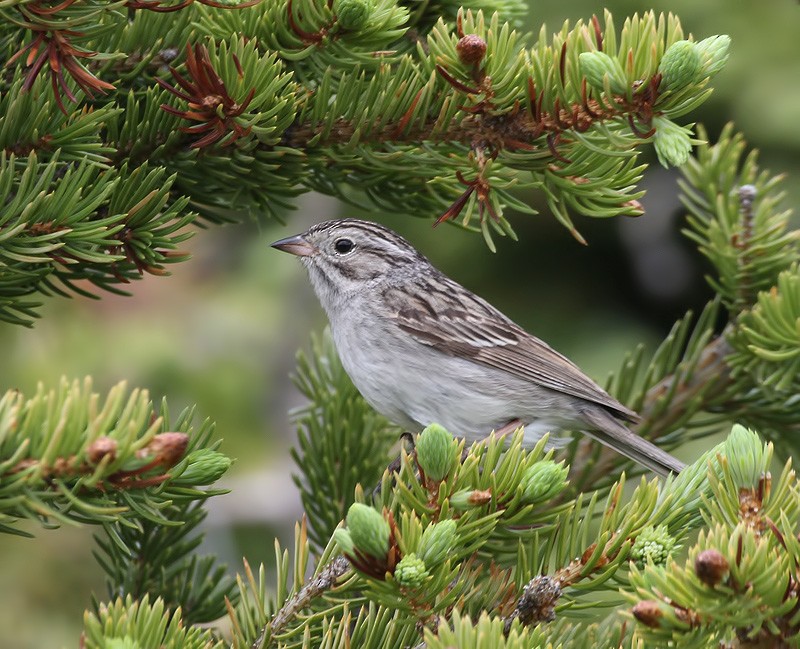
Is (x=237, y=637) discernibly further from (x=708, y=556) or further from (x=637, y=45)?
(x=637, y=45)

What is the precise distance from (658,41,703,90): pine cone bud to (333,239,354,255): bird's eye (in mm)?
2023

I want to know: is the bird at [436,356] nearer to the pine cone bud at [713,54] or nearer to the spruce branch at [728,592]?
the pine cone bud at [713,54]

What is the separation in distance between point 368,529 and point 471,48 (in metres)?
0.91

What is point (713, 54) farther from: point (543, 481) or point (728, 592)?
point (728, 592)

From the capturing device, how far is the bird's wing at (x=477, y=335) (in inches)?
132

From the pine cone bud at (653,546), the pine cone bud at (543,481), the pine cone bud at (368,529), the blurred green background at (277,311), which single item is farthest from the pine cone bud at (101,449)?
the blurred green background at (277,311)

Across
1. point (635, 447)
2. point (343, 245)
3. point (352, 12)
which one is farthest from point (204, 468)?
point (343, 245)

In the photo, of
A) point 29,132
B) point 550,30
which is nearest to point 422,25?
point 29,132

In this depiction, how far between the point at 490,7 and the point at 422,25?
180 millimetres

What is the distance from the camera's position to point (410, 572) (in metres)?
1.45

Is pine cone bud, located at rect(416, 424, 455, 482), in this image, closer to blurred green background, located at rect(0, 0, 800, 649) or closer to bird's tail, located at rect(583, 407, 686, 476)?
bird's tail, located at rect(583, 407, 686, 476)

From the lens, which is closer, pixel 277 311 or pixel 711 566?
pixel 711 566

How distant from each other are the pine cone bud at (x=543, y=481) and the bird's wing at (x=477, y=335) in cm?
154

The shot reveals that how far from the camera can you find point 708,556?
4.26 feet
